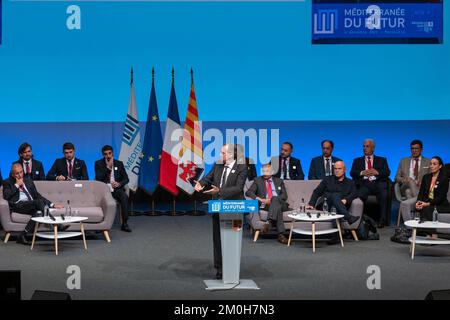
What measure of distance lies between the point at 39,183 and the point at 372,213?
4692mm

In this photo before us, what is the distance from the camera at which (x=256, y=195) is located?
31.3 ft

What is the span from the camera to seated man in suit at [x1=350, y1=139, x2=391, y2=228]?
413 inches

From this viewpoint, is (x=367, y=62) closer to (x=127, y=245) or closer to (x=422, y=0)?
(x=422, y=0)

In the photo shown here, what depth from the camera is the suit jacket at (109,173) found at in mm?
10406

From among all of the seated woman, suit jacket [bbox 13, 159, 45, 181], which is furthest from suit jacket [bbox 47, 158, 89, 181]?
the seated woman

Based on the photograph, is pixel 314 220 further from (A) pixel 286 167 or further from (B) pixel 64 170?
(B) pixel 64 170

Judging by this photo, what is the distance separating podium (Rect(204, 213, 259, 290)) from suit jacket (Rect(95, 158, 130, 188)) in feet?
13.5

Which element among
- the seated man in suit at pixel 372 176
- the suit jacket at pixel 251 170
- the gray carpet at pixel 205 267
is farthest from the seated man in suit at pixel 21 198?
the seated man in suit at pixel 372 176

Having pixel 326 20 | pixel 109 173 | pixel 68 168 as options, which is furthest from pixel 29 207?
pixel 326 20

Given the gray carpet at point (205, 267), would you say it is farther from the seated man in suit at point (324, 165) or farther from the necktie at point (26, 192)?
the seated man in suit at point (324, 165)

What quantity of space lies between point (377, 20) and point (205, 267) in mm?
5460

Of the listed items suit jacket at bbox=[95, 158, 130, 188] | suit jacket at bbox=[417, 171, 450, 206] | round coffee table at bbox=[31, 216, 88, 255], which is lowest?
round coffee table at bbox=[31, 216, 88, 255]

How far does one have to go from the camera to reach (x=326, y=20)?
1121 cm

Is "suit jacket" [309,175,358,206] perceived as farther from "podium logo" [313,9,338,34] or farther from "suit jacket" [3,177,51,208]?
"suit jacket" [3,177,51,208]
